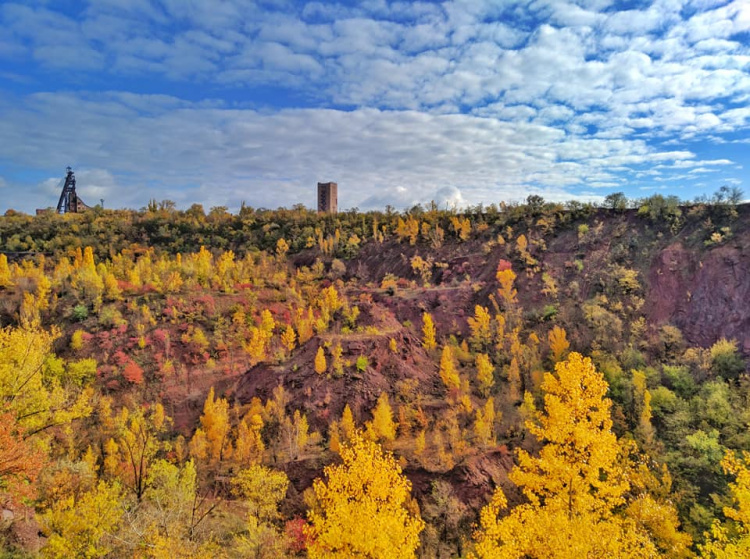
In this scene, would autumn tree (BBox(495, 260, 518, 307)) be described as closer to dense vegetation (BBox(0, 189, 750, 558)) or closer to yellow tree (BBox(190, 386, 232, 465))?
dense vegetation (BBox(0, 189, 750, 558))

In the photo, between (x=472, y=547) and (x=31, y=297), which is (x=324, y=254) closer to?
(x=31, y=297)

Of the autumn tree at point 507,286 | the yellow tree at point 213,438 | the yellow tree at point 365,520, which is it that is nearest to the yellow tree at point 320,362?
the yellow tree at point 213,438

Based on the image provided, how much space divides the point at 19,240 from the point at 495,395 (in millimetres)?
77863

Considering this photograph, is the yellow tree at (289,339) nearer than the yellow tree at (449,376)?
No

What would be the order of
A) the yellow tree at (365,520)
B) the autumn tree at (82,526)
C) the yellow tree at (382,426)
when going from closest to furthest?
1. the yellow tree at (365,520)
2. the autumn tree at (82,526)
3. the yellow tree at (382,426)

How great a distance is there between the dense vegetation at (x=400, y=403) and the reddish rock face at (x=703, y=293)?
0.49m

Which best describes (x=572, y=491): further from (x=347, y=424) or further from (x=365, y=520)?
(x=347, y=424)

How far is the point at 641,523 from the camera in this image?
18.4 m

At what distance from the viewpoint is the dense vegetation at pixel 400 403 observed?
550 inches

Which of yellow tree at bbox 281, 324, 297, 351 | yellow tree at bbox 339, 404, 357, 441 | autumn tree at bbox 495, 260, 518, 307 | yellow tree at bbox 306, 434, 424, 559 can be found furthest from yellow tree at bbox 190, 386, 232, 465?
autumn tree at bbox 495, 260, 518, 307

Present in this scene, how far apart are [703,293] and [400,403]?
1039 inches

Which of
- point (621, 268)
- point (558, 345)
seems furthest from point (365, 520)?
point (621, 268)

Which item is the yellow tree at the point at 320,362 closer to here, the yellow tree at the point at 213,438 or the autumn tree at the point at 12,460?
the yellow tree at the point at 213,438

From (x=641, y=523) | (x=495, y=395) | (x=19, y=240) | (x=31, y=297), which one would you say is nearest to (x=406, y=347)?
(x=495, y=395)
